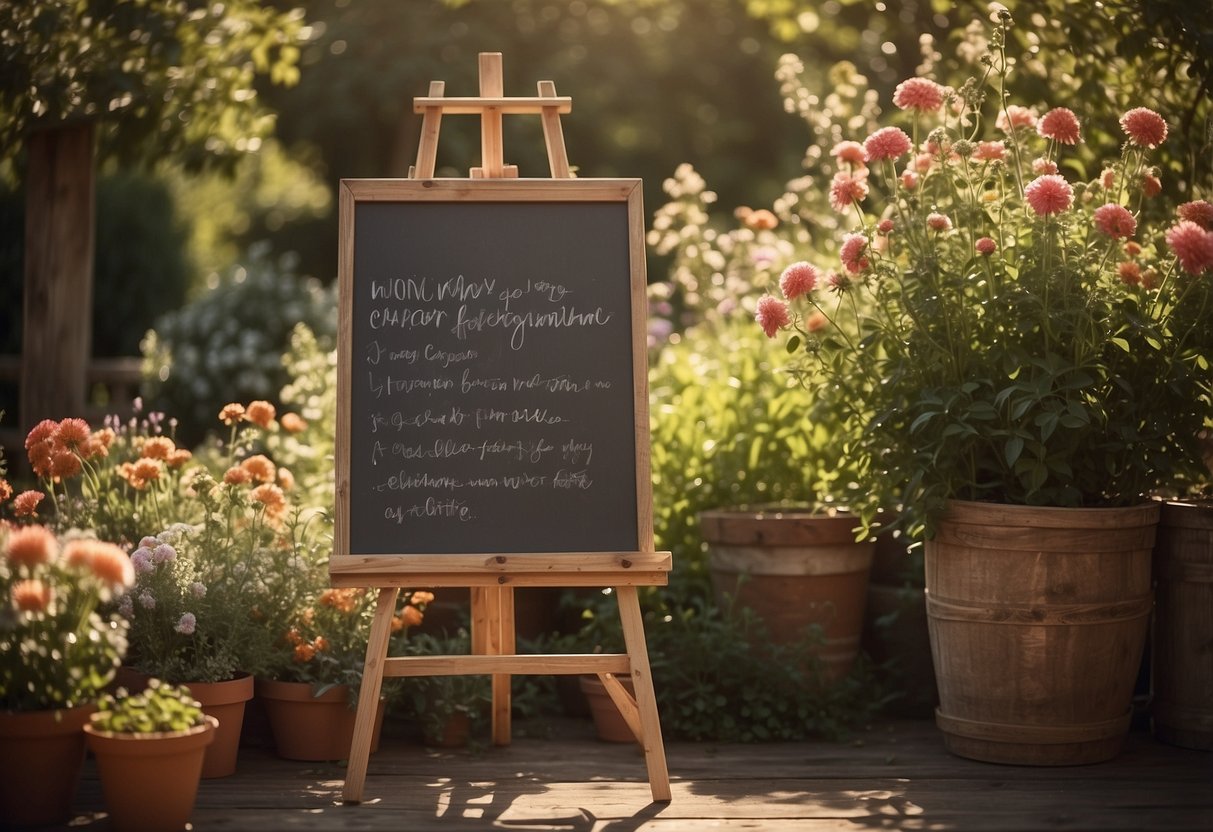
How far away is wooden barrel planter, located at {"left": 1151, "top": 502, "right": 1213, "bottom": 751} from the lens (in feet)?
10.6

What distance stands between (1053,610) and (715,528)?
1030 millimetres

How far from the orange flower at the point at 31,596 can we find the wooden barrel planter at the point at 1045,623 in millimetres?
2152

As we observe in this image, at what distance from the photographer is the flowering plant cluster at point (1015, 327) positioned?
3014 mm

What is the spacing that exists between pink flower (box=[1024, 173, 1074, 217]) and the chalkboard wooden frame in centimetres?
95

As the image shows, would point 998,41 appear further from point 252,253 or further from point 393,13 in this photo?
point 393,13

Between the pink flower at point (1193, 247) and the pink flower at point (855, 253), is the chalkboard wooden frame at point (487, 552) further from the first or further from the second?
the pink flower at point (1193, 247)

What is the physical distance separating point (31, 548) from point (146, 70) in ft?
8.33

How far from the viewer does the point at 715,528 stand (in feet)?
12.2


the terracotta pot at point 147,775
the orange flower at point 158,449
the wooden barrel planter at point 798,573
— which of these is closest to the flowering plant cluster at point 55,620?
the terracotta pot at point 147,775

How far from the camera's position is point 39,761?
260 centimetres

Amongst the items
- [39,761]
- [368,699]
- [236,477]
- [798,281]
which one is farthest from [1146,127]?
[39,761]

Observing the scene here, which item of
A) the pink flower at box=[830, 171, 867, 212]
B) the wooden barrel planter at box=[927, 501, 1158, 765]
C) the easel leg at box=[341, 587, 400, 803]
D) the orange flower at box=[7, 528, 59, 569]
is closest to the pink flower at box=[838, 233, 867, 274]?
the pink flower at box=[830, 171, 867, 212]

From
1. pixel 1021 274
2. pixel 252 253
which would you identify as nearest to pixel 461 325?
pixel 1021 274

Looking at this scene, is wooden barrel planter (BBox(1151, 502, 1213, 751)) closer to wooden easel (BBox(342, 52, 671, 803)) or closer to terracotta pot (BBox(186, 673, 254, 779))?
wooden easel (BBox(342, 52, 671, 803))
